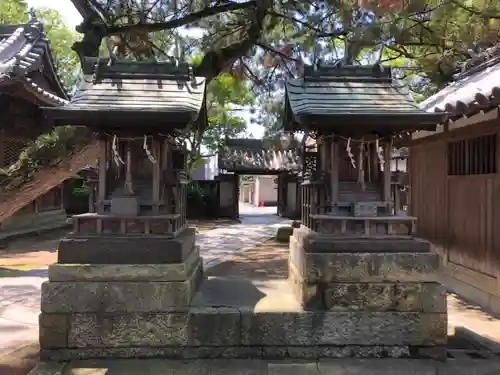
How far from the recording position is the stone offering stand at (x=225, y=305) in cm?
529

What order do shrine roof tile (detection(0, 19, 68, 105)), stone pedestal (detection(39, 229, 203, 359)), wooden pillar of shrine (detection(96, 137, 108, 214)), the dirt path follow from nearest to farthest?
stone pedestal (detection(39, 229, 203, 359)), wooden pillar of shrine (detection(96, 137, 108, 214)), the dirt path, shrine roof tile (detection(0, 19, 68, 105))

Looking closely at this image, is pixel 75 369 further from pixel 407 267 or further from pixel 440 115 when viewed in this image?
pixel 440 115

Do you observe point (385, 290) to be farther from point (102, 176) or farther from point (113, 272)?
point (102, 176)

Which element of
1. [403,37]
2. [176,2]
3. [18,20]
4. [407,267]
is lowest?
[407,267]

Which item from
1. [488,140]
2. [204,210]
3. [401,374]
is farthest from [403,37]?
Result: [204,210]

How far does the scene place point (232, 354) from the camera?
5.40 metres

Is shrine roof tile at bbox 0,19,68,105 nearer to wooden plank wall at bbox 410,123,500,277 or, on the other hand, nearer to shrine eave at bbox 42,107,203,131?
shrine eave at bbox 42,107,203,131

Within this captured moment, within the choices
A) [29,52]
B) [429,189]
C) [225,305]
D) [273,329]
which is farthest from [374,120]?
[29,52]


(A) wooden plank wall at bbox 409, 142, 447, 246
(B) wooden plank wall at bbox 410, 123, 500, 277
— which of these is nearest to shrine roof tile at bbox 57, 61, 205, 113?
(B) wooden plank wall at bbox 410, 123, 500, 277

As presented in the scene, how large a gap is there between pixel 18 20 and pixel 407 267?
71.7 feet

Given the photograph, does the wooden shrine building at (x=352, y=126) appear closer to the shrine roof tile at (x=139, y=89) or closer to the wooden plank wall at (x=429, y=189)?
the shrine roof tile at (x=139, y=89)

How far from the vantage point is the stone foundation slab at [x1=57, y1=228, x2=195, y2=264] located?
17.8ft

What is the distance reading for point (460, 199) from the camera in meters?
8.72

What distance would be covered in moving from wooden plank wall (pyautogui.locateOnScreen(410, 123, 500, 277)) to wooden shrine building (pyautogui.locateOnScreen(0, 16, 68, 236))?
28.9 feet
